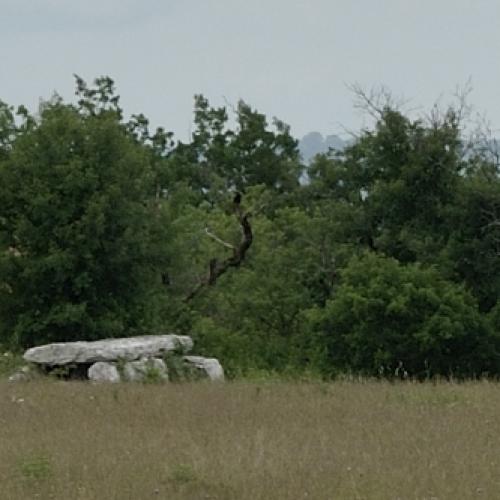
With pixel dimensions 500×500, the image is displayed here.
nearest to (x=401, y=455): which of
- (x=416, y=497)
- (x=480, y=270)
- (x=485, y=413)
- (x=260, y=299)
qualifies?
(x=416, y=497)

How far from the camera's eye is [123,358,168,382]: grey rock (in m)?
18.6

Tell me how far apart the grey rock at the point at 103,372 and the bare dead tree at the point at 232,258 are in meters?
13.9

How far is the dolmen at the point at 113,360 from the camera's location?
2016 centimetres

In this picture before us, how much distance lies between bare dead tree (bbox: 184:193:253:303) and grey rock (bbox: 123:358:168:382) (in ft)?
45.9

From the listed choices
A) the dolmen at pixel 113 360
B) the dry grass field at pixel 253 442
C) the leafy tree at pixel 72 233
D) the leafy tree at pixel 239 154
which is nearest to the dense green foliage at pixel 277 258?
the leafy tree at pixel 72 233

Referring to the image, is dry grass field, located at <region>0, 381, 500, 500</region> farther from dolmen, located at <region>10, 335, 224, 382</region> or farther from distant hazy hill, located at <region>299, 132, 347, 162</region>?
distant hazy hill, located at <region>299, 132, 347, 162</region>

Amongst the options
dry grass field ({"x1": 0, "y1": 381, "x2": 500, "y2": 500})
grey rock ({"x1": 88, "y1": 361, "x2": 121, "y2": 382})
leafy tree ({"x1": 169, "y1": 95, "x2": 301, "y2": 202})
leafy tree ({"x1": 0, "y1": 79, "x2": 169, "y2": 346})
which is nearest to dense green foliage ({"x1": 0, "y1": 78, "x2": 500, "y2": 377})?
leafy tree ({"x1": 0, "y1": 79, "x2": 169, "y2": 346})

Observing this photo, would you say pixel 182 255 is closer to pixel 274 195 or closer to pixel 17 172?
pixel 17 172

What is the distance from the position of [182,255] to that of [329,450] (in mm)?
18932

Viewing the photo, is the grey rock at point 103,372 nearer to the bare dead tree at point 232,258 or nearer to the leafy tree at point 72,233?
the leafy tree at point 72,233

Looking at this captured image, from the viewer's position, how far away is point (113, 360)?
21.0m

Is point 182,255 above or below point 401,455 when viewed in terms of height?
above

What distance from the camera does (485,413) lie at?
12008mm

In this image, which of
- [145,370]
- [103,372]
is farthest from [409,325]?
[145,370]
